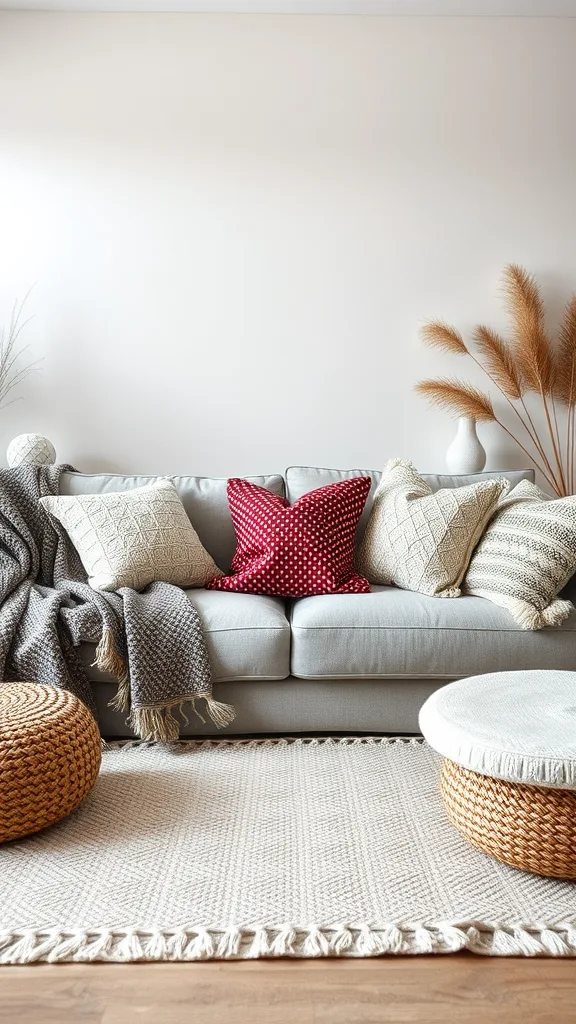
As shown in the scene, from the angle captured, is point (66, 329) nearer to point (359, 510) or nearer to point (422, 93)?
point (359, 510)

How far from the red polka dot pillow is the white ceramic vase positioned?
753 millimetres

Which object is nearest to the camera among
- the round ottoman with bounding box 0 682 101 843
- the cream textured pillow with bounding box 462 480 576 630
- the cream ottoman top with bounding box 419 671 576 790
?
the cream ottoman top with bounding box 419 671 576 790

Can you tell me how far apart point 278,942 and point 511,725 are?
64 cm

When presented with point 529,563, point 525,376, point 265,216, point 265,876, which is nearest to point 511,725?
point 265,876

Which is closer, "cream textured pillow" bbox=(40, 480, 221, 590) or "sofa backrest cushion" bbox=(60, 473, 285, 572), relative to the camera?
"cream textured pillow" bbox=(40, 480, 221, 590)

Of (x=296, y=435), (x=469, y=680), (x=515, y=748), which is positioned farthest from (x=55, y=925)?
(x=296, y=435)

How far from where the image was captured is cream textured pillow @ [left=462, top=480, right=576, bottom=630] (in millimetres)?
2406

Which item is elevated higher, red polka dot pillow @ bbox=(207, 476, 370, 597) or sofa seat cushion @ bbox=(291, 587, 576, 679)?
red polka dot pillow @ bbox=(207, 476, 370, 597)

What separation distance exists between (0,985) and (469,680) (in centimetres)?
119

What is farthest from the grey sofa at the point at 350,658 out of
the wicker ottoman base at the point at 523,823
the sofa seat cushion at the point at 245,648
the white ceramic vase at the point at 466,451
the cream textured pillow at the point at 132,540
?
the white ceramic vase at the point at 466,451

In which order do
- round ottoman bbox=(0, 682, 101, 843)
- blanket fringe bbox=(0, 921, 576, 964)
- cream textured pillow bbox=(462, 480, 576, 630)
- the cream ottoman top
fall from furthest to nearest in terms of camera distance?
1. cream textured pillow bbox=(462, 480, 576, 630)
2. round ottoman bbox=(0, 682, 101, 843)
3. the cream ottoman top
4. blanket fringe bbox=(0, 921, 576, 964)

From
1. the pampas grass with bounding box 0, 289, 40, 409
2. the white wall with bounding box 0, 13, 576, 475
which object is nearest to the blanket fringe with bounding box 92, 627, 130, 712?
the white wall with bounding box 0, 13, 576, 475

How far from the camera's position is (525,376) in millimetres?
3527

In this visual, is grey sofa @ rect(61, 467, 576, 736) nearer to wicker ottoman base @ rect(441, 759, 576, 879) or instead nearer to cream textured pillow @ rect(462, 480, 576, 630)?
cream textured pillow @ rect(462, 480, 576, 630)
